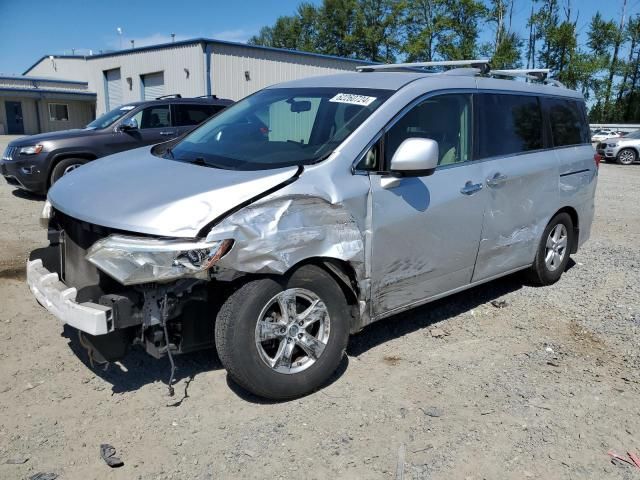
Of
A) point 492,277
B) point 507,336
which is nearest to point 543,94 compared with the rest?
point 492,277

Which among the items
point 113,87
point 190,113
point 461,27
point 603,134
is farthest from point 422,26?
point 190,113

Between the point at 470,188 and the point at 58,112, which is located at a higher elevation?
the point at 58,112

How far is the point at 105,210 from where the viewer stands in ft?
10.2

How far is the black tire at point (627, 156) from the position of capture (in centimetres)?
2381

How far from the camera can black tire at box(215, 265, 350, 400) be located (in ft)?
10.0

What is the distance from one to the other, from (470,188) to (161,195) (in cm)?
227

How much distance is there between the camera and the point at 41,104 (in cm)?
3941

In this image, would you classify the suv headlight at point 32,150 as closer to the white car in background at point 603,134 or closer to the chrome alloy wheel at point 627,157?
the chrome alloy wheel at point 627,157

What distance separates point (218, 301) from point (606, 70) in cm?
5986

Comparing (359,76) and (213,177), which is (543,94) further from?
(213,177)

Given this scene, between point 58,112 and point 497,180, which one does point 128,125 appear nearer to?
point 497,180

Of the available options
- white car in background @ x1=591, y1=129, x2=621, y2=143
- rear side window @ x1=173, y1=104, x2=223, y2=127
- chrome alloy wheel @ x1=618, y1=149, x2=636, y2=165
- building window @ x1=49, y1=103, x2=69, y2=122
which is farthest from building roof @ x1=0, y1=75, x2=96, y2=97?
white car in background @ x1=591, y1=129, x2=621, y2=143

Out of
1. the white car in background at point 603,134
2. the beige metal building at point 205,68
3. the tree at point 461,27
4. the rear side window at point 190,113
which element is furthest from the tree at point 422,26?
the rear side window at point 190,113

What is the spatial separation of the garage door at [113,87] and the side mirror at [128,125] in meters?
20.6
